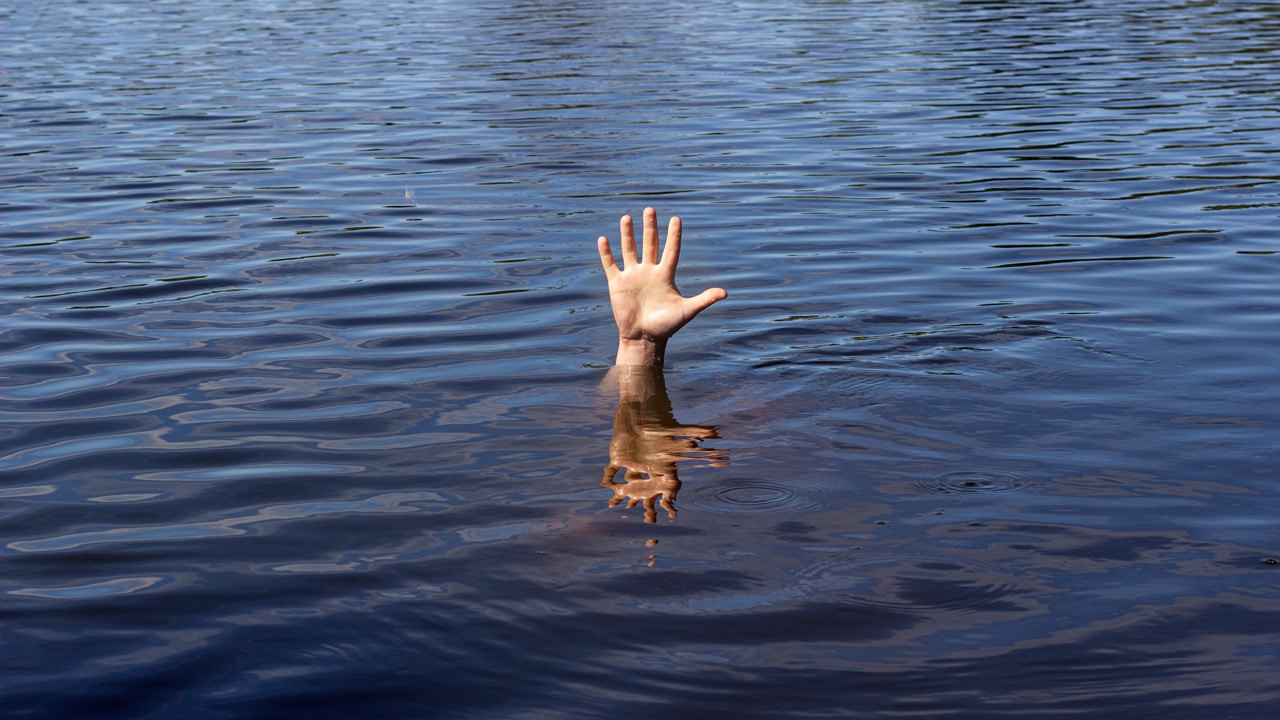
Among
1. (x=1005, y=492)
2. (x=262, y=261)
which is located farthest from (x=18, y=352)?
A: (x=1005, y=492)

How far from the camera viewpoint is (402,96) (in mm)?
17016

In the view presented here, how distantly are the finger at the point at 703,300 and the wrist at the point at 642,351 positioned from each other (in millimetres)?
396

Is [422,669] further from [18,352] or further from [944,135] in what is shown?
[944,135]

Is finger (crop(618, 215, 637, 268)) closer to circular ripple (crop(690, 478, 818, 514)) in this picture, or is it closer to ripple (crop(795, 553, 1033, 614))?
circular ripple (crop(690, 478, 818, 514))

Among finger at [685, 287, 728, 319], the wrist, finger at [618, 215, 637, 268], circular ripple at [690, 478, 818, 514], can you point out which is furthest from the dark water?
finger at [618, 215, 637, 268]

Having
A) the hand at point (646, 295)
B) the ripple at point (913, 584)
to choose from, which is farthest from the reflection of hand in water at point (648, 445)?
the ripple at point (913, 584)

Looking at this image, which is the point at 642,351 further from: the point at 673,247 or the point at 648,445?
the point at 648,445

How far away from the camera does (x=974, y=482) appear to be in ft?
16.9

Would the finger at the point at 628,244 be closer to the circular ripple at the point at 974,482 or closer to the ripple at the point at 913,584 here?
the circular ripple at the point at 974,482

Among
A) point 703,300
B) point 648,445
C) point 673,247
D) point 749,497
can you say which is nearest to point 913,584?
point 749,497

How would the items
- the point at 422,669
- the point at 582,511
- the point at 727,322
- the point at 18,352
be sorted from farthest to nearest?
the point at 727,322
the point at 18,352
the point at 582,511
the point at 422,669

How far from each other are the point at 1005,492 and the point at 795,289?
3.40 m

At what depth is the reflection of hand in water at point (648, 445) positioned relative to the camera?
509 centimetres

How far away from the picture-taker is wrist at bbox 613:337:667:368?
253 inches
